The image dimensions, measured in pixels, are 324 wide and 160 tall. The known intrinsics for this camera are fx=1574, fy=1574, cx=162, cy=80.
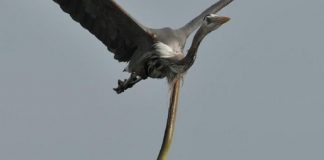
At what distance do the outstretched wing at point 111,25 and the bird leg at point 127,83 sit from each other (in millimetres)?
406

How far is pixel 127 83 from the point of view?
28.1 m

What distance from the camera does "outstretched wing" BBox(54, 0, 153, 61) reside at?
2753cm

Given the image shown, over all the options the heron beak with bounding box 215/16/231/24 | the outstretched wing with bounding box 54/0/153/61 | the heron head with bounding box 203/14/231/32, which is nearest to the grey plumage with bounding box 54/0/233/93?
the outstretched wing with bounding box 54/0/153/61

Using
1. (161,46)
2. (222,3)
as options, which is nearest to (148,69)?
(161,46)

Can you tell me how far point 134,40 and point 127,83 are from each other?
82cm

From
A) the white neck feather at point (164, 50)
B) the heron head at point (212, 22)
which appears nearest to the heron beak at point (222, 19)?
the heron head at point (212, 22)

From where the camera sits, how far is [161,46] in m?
27.2

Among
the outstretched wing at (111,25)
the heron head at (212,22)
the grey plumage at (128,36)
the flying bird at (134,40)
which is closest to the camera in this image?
the heron head at (212,22)

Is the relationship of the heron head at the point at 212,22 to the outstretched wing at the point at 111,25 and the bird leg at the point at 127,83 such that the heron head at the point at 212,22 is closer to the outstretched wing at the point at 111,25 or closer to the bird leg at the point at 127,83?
the outstretched wing at the point at 111,25

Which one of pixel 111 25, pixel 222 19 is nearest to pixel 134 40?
pixel 111 25

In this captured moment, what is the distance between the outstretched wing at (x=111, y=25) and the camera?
90.3 feet

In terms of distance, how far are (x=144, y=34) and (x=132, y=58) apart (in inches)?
27.4

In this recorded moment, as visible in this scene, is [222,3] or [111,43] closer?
[111,43]

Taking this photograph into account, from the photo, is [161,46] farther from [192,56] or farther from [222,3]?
[222,3]
